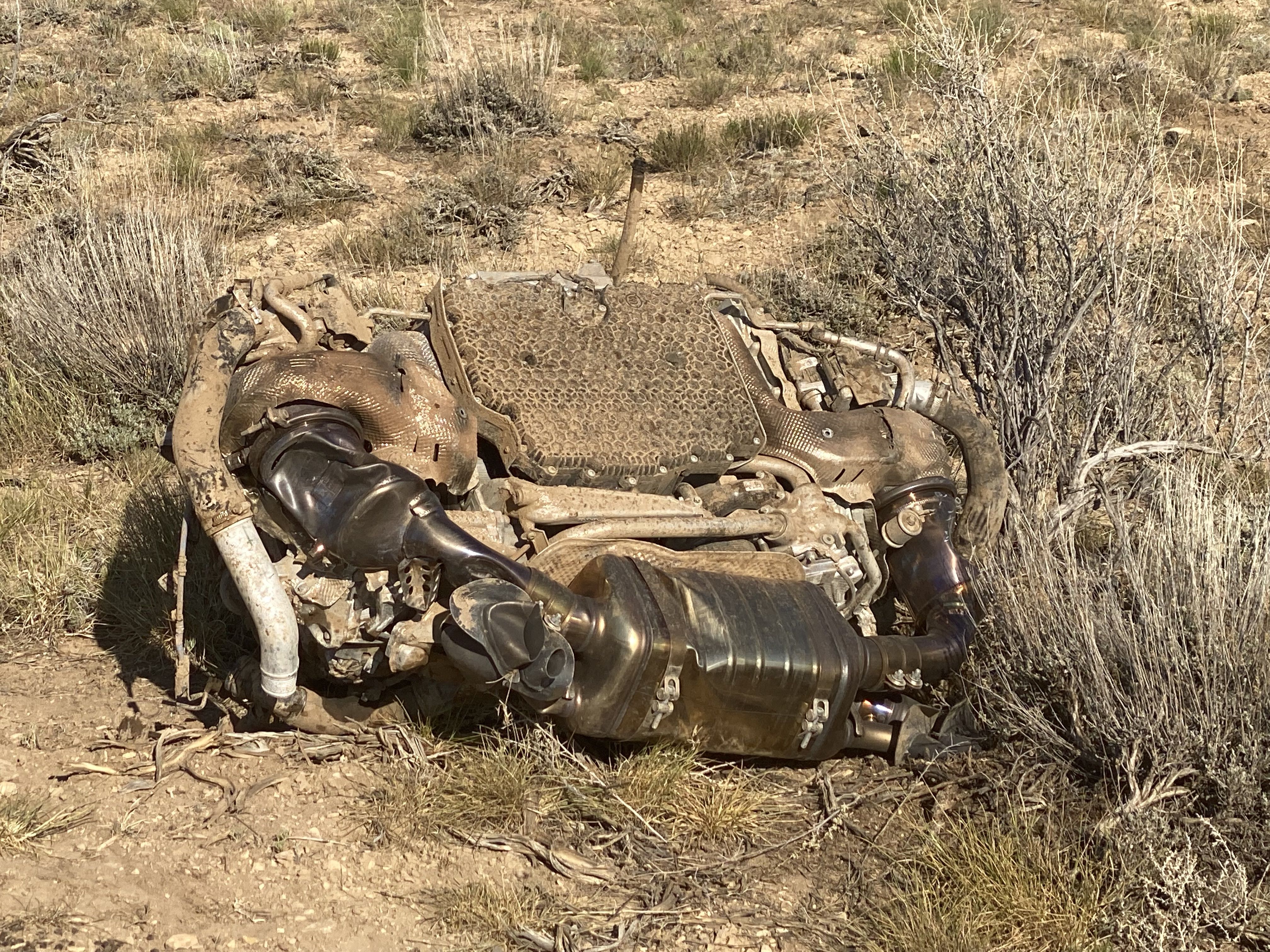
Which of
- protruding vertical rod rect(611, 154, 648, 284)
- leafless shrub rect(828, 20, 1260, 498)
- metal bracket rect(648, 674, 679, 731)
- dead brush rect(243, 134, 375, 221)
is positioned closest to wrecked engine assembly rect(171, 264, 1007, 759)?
metal bracket rect(648, 674, 679, 731)

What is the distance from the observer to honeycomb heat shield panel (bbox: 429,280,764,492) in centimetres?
386

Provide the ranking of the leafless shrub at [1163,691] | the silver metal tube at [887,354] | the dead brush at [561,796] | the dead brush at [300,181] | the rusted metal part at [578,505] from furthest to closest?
the dead brush at [300,181] < the silver metal tube at [887,354] < the rusted metal part at [578,505] < the dead brush at [561,796] < the leafless shrub at [1163,691]

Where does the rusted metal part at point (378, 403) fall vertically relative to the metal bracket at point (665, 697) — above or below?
above

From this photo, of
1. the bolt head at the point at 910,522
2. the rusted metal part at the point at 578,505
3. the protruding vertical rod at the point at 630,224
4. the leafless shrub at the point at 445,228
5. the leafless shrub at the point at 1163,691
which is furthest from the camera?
the leafless shrub at the point at 445,228

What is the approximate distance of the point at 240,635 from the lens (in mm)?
4480

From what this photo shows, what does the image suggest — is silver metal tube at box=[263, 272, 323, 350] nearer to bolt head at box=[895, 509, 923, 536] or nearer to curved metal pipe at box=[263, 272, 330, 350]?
curved metal pipe at box=[263, 272, 330, 350]

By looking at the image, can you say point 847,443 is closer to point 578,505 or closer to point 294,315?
point 578,505

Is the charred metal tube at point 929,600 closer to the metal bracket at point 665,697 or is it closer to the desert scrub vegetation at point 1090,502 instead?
the desert scrub vegetation at point 1090,502

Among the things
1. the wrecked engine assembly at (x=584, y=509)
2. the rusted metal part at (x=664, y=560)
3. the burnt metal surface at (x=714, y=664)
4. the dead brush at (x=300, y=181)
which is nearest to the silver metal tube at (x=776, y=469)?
the wrecked engine assembly at (x=584, y=509)

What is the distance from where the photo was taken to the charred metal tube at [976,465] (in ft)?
15.2

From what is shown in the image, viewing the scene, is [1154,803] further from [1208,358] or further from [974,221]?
[974,221]

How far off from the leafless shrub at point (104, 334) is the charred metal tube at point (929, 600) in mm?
3644

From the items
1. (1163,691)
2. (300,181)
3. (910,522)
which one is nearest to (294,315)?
(910,522)

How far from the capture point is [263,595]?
133 inches
